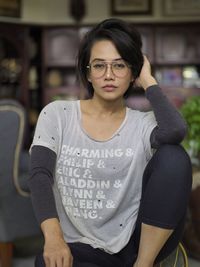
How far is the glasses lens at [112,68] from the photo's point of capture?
4.51 feet

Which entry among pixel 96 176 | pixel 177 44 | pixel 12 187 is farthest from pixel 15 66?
pixel 96 176

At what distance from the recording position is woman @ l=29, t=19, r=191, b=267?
130 centimetres

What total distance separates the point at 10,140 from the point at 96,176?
0.88m

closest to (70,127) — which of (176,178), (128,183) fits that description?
(128,183)

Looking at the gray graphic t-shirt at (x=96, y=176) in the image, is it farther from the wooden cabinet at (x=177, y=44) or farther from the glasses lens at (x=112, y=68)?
the wooden cabinet at (x=177, y=44)

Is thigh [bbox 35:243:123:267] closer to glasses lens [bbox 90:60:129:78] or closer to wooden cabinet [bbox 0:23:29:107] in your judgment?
glasses lens [bbox 90:60:129:78]

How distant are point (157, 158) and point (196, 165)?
123 centimetres

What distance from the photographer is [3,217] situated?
7.30ft

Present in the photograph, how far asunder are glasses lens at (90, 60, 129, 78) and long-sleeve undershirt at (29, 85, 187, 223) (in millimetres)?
103

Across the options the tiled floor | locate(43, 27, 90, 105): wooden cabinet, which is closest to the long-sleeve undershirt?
the tiled floor

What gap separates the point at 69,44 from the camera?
18.9 feet

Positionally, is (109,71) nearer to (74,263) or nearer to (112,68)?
(112,68)

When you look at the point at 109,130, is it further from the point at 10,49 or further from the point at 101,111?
the point at 10,49

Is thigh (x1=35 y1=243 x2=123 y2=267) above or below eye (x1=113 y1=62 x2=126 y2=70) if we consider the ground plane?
below
